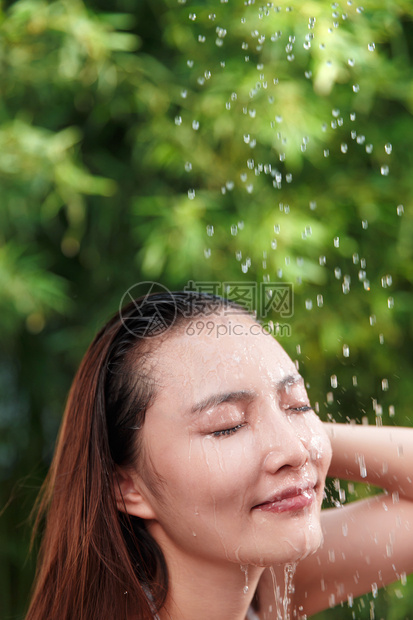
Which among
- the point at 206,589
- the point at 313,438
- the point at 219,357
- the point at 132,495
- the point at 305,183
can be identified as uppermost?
the point at 305,183

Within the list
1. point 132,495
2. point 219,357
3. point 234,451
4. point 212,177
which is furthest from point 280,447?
point 212,177

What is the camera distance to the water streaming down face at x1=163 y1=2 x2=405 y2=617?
2.30 m

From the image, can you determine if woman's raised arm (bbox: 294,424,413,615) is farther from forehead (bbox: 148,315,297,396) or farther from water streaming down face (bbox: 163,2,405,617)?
water streaming down face (bbox: 163,2,405,617)

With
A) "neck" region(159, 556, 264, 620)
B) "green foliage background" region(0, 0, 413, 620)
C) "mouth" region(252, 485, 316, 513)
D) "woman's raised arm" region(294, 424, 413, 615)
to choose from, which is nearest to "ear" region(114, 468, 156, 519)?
"neck" region(159, 556, 264, 620)

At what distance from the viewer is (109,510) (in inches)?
45.4

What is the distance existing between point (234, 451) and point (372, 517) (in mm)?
400

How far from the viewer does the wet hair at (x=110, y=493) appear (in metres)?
1.15

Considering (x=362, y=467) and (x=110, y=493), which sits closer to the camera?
(x=110, y=493)

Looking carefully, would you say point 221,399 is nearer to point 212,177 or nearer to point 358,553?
point 358,553

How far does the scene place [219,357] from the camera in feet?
3.54

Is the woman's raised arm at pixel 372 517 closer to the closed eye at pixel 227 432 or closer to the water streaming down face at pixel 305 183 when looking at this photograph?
the closed eye at pixel 227 432

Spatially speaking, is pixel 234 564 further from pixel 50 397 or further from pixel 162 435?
pixel 50 397

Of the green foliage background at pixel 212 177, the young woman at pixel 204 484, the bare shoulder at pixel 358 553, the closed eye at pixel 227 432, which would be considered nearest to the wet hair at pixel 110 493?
the young woman at pixel 204 484

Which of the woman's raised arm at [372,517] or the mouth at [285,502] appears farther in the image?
the woman's raised arm at [372,517]
